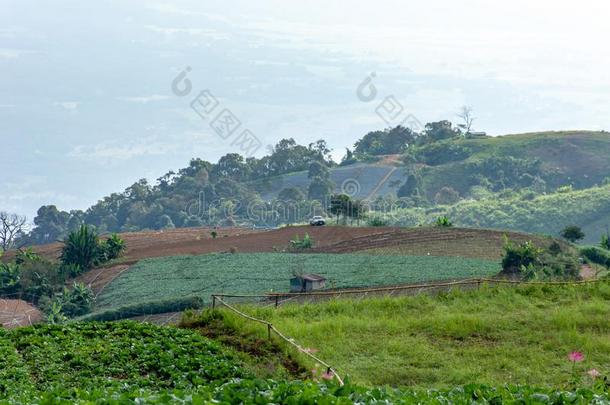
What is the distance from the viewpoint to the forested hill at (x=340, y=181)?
103812 millimetres

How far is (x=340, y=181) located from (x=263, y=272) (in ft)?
213

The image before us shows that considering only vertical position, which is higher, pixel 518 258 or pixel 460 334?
pixel 518 258

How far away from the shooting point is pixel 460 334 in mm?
25281

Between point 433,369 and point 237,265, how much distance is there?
29666 millimetres

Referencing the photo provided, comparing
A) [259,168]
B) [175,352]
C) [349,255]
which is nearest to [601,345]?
[175,352]

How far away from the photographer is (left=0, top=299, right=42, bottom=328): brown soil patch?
43.2 metres

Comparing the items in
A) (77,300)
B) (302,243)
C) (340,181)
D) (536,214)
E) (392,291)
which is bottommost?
(77,300)

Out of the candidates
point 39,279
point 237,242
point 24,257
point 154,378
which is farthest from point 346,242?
point 154,378

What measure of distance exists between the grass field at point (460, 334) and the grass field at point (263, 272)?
45.8 ft

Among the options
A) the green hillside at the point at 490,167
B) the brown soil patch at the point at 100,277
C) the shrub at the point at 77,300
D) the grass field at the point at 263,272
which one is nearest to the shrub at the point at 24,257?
the brown soil patch at the point at 100,277

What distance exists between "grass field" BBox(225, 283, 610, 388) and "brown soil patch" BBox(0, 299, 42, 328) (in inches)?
735

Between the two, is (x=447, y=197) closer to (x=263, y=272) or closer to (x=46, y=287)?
(x=263, y=272)

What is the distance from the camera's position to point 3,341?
73.8 ft

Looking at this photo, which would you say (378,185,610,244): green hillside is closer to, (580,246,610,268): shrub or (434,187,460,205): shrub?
(434,187,460,205): shrub
